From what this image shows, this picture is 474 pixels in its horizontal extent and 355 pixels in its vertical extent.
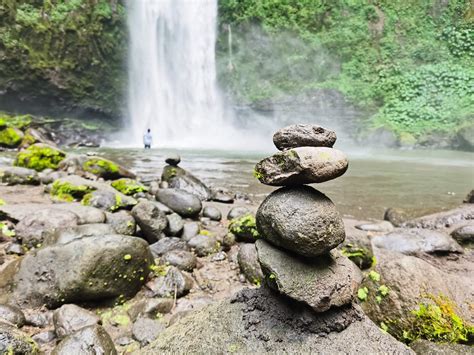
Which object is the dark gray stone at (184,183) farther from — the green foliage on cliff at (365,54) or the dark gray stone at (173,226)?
the green foliage on cliff at (365,54)

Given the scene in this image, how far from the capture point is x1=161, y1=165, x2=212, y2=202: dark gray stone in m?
7.95

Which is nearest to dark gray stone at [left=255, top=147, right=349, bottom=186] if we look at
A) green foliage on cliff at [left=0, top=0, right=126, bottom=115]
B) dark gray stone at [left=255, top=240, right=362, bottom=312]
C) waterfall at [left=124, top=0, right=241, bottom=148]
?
dark gray stone at [left=255, top=240, right=362, bottom=312]

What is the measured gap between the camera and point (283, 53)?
91.7 feet

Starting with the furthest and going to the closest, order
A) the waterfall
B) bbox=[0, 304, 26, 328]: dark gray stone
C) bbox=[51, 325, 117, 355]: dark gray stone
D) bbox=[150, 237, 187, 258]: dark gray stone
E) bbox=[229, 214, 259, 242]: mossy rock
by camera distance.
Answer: the waterfall < bbox=[229, 214, 259, 242]: mossy rock < bbox=[150, 237, 187, 258]: dark gray stone < bbox=[0, 304, 26, 328]: dark gray stone < bbox=[51, 325, 117, 355]: dark gray stone

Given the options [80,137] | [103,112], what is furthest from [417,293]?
[103,112]

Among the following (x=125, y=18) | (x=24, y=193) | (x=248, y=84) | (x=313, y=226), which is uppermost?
(x=125, y=18)

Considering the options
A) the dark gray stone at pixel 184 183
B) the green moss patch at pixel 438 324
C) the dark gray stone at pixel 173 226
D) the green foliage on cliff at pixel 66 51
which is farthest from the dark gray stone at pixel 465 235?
the green foliage on cliff at pixel 66 51

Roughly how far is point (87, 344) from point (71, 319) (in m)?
0.59

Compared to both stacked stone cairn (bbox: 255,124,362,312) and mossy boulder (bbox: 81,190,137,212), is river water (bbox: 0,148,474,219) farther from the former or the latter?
stacked stone cairn (bbox: 255,124,362,312)

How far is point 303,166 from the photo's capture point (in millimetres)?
2074

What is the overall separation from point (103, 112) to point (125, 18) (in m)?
7.78

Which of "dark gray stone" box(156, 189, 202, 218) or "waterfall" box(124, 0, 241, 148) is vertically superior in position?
"waterfall" box(124, 0, 241, 148)

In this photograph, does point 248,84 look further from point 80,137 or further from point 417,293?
point 417,293

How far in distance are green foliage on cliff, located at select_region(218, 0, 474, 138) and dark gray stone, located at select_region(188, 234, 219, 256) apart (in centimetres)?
2132
